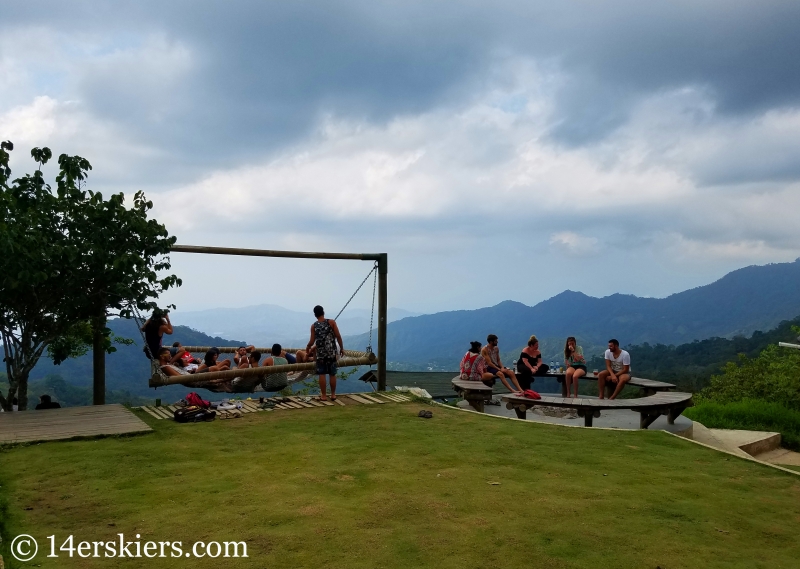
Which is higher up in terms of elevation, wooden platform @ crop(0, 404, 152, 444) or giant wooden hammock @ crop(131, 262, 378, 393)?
giant wooden hammock @ crop(131, 262, 378, 393)

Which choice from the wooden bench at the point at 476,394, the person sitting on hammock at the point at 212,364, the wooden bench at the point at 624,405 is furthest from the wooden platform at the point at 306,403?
the wooden bench at the point at 624,405

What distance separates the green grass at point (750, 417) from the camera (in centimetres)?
1206

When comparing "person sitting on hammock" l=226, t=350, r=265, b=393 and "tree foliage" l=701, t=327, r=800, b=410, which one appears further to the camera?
"tree foliage" l=701, t=327, r=800, b=410

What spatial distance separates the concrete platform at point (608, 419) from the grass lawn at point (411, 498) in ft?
5.50

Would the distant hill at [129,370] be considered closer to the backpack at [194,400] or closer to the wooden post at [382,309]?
the wooden post at [382,309]

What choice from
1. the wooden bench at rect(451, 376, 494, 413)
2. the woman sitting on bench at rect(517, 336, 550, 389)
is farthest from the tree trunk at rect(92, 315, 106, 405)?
the woman sitting on bench at rect(517, 336, 550, 389)

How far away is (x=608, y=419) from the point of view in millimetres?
10031

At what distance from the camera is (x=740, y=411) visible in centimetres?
1291

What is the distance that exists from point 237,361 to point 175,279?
2448 millimetres

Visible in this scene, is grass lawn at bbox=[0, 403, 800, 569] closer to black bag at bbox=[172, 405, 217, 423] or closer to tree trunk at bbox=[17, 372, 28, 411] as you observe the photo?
black bag at bbox=[172, 405, 217, 423]

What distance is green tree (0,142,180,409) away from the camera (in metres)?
8.51

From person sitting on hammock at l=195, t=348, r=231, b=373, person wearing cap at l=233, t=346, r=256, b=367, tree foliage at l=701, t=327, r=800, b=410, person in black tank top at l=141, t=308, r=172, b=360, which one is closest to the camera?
person in black tank top at l=141, t=308, r=172, b=360

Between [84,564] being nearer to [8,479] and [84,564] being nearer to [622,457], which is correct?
[8,479]

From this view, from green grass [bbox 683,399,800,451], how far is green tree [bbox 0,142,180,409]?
10.3 meters
